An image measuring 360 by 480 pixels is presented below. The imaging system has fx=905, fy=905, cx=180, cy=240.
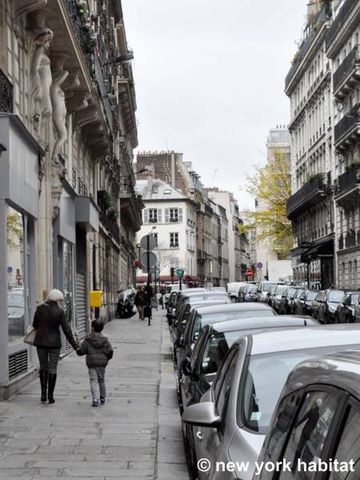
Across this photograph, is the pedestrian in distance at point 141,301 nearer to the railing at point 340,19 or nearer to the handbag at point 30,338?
the railing at point 340,19

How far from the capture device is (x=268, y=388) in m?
5.52

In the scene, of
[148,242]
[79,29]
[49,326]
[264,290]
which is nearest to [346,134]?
[264,290]

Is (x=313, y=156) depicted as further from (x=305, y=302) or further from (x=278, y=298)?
(x=305, y=302)

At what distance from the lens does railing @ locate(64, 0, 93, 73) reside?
20.6 metres

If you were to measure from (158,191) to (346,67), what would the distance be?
219ft

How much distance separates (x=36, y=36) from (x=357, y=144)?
37.2 m

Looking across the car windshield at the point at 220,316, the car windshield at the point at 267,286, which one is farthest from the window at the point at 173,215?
the car windshield at the point at 220,316

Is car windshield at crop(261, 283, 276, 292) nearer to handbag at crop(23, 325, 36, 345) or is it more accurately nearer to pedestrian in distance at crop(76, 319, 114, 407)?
handbag at crop(23, 325, 36, 345)

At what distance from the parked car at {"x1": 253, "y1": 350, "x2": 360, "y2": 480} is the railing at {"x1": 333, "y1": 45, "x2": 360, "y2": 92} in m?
48.8

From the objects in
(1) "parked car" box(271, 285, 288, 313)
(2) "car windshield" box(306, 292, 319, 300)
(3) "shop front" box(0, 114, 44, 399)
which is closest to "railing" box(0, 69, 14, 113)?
(3) "shop front" box(0, 114, 44, 399)

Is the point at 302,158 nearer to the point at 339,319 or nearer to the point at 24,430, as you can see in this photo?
the point at 339,319

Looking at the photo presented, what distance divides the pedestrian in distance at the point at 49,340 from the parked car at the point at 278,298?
27.6 metres

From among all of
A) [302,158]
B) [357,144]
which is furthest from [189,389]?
[302,158]

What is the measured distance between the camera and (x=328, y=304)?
99.5 ft
